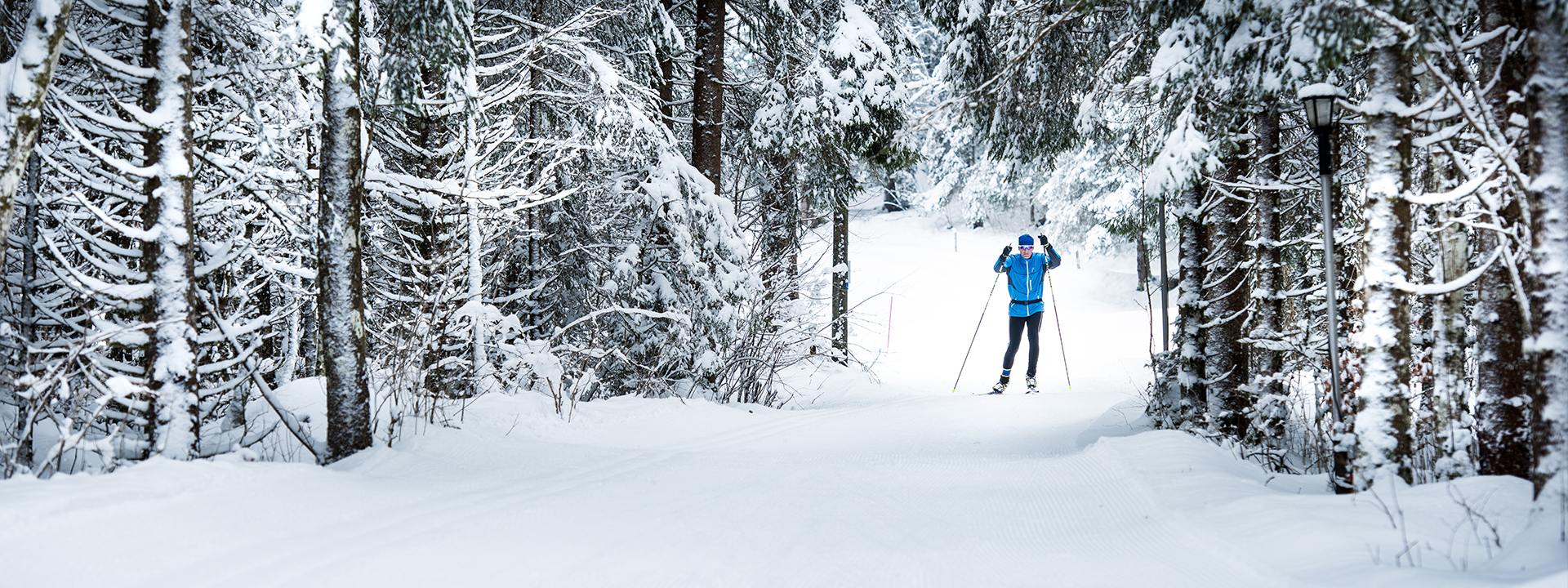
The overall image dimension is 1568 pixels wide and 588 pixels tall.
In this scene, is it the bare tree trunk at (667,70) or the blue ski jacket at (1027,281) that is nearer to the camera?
the bare tree trunk at (667,70)

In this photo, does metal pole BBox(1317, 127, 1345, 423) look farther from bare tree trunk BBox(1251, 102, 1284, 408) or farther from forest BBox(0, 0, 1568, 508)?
bare tree trunk BBox(1251, 102, 1284, 408)

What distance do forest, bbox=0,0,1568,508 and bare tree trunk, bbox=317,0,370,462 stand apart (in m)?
0.02

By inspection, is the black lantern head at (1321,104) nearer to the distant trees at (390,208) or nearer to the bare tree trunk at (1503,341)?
the bare tree trunk at (1503,341)

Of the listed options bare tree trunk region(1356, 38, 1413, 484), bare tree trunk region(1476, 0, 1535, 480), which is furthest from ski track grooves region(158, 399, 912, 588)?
bare tree trunk region(1476, 0, 1535, 480)

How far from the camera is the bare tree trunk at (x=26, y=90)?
3824mm

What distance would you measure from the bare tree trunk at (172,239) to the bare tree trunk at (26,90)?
30.0 inches

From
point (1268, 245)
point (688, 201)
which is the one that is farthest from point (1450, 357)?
point (688, 201)

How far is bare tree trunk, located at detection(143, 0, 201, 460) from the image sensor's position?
468cm

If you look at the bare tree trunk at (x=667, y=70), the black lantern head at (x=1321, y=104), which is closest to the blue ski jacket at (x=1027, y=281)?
the bare tree trunk at (x=667, y=70)

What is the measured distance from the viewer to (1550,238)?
306 centimetres

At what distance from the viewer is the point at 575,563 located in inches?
133

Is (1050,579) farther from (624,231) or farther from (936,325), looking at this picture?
(936,325)

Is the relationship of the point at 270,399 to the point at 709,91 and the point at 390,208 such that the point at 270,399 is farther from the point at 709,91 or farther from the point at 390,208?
the point at 709,91

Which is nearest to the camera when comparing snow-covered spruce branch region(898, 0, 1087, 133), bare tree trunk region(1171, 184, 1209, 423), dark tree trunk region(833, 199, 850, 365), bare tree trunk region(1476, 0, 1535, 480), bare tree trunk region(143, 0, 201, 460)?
bare tree trunk region(1476, 0, 1535, 480)
